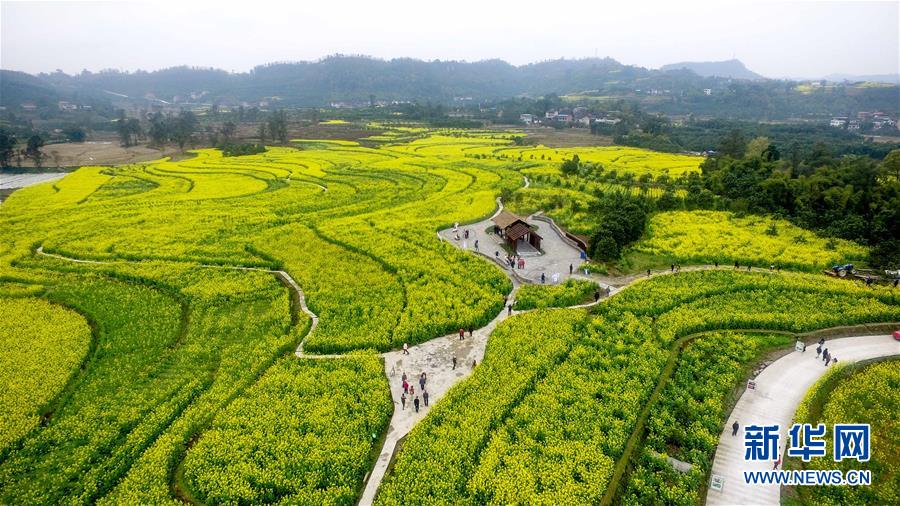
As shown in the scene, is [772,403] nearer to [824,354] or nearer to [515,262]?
[824,354]

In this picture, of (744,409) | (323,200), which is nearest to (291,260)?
(323,200)

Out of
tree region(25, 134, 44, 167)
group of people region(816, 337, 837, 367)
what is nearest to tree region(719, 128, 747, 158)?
group of people region(816, 337, 837, 367)

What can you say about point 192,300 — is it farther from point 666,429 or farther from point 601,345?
point 666,429

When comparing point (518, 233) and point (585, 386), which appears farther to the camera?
point (518, 233)

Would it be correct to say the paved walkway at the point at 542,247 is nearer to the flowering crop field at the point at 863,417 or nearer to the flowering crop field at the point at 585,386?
the flowering crop field at the point at 585,386

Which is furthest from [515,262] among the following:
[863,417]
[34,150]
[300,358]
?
[34,150]

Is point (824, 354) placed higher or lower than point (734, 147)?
lower

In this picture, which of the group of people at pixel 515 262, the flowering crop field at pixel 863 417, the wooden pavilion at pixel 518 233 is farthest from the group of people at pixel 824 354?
the wooden pavilion at pixel 518 233
